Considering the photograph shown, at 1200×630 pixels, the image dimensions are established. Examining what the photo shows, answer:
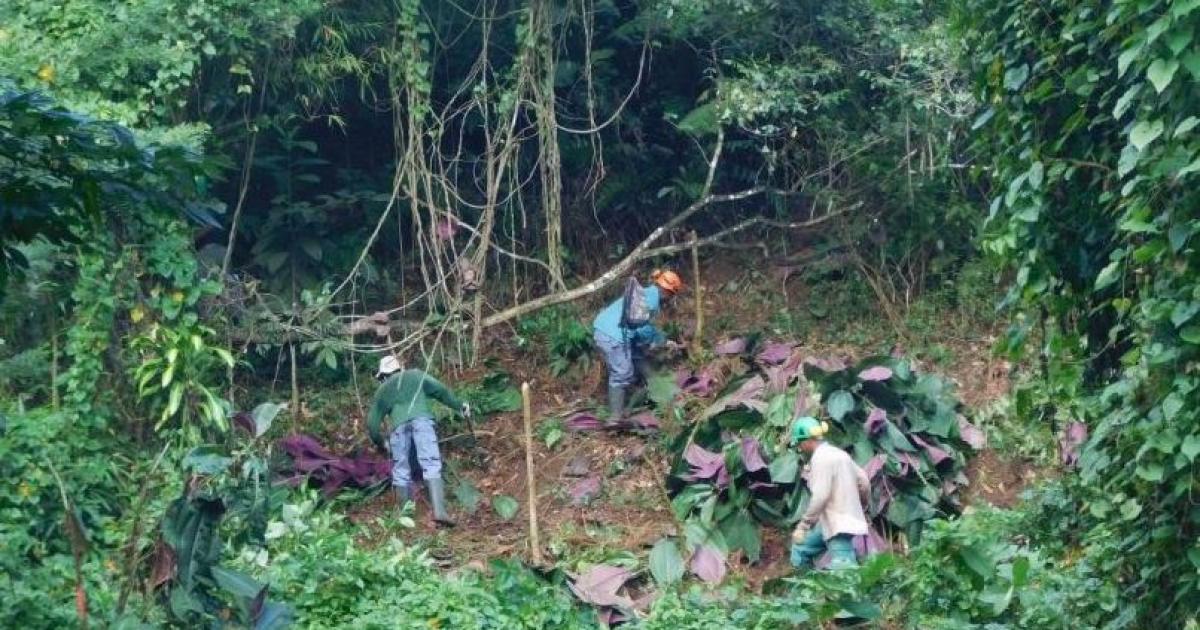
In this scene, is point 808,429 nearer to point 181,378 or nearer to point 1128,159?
point 181,378

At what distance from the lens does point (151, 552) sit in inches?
284

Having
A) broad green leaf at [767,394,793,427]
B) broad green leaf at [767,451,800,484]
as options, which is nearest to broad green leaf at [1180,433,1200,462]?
broad green leaf at [767,451,800,484]

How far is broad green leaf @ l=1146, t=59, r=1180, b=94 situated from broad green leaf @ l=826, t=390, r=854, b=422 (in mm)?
5942

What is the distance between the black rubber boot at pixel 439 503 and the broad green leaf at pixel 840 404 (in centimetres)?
306

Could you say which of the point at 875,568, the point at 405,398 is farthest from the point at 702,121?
the point at 875,568

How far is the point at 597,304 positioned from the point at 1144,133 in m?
9.79

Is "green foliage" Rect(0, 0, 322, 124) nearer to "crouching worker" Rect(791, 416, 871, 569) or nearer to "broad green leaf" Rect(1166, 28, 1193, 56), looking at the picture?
"crouching worker" Rect(791, 416, 871, 569)

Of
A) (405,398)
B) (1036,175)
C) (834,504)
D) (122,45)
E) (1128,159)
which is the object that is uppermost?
(1128,159)

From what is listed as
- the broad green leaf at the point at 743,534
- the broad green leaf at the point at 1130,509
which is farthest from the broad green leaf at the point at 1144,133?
the broad green leaf at the point at 743,534

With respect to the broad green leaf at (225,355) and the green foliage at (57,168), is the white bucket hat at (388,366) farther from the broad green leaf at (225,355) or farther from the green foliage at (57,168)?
the green foliage at (57,168)

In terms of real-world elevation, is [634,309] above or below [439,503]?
above

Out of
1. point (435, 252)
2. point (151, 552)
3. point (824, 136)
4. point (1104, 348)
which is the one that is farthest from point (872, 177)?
point (151, 552)

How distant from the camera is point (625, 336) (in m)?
13.5

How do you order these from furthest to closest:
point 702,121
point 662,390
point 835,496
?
point 702,121 → point 662,390 → point 835,496
